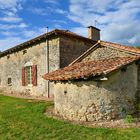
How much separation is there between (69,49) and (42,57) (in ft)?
7.68

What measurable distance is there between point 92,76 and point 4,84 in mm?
17369

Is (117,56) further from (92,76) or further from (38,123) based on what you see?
(38,123)

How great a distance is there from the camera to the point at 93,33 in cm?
2298

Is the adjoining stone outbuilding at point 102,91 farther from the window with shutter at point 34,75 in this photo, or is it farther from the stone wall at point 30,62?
the window with shutter at point 34,75

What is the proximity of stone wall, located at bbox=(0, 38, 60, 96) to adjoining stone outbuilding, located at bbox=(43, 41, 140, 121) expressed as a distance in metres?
6.13

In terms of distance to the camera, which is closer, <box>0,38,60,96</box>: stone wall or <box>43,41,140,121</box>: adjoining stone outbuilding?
<box>43,41,140,121</box>: adjoining stone outbuilding

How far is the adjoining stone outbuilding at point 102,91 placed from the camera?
35.8 ft

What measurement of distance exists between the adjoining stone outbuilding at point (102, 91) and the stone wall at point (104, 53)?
891 millimetres

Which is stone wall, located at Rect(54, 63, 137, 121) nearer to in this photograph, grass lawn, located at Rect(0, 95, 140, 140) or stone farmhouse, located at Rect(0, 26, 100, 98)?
grass lawn, located at Rect(0, 95, 140, 140)

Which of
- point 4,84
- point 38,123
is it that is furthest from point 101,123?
point 4,84

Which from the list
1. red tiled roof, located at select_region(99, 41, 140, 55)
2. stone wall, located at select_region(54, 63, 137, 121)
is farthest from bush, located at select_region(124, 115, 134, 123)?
red tiled roof, located at select_region(99, 41, 140, 55)

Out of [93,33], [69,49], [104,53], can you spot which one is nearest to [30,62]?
[69,49]

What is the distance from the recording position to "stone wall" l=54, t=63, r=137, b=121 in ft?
35.8

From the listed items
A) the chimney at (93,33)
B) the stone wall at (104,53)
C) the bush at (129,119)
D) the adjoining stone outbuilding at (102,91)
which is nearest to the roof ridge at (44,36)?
the chimney at (93,33)
